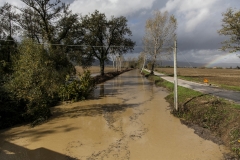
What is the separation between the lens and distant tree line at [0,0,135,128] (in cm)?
951

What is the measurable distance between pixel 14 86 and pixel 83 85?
5.90 meters

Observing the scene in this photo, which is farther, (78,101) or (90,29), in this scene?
(90,29)

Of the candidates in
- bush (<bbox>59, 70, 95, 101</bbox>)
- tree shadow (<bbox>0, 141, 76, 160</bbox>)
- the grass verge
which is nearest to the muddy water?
tree shadow (<bbox>0, 141, 76, 160</bbox>)

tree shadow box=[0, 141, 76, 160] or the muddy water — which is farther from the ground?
the muddy water

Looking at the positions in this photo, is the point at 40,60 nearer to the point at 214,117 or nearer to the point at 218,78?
the point at 214,117

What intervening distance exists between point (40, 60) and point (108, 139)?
579 centimetres

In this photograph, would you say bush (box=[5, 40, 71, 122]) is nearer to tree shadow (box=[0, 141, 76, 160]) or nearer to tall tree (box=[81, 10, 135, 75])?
tree shadow (box=[0, 141, 76, 160])

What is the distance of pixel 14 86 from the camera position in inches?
364

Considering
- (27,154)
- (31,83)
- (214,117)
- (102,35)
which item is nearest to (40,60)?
(31,83)

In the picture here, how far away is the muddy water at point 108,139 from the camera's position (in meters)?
6.20

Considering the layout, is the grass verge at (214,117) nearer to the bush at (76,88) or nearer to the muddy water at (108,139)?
the muddy water at (108,139)

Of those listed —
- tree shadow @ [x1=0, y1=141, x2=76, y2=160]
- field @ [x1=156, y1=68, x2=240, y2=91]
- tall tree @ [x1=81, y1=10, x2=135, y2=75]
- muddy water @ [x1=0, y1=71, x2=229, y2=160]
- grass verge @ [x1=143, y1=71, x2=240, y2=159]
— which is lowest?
tree shadow @ [x1=0, y1=141, x2=76, y2=160]

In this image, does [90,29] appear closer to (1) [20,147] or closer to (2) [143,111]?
(2) [143,111]

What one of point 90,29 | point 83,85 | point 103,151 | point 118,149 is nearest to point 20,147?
point 103,151
